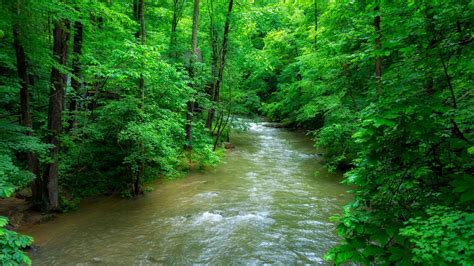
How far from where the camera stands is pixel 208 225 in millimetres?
7391

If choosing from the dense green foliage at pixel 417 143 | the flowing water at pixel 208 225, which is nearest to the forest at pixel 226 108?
the dense green foliage at pixel 417 143

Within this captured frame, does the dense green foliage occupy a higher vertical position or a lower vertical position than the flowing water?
higher

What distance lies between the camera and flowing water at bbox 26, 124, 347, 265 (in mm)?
5934

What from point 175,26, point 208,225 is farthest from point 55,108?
point 175,26

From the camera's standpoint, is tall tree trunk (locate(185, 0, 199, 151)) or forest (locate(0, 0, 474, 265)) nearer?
forest (locate(0, 0, 474, 265))

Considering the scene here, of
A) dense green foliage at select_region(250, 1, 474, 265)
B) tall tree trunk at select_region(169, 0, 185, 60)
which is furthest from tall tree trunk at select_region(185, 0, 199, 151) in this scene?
dense green foliage at select_region(250, 1, 474, 265)

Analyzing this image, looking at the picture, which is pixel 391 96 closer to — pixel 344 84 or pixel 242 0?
pixel 344 84

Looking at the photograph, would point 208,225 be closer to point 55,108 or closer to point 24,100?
point 55,108

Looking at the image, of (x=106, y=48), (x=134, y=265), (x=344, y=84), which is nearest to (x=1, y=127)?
(x=134, y=265)

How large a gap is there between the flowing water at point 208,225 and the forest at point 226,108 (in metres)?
0.70

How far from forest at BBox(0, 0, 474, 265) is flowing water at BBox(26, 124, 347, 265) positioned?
0.70m

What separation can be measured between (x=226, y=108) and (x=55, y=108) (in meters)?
10.2

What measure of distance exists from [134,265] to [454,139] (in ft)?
17.6

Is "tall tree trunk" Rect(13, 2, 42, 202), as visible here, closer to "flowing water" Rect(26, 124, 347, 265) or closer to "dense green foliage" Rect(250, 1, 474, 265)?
"flowing water" Rect(26, 124, 347, 265)
